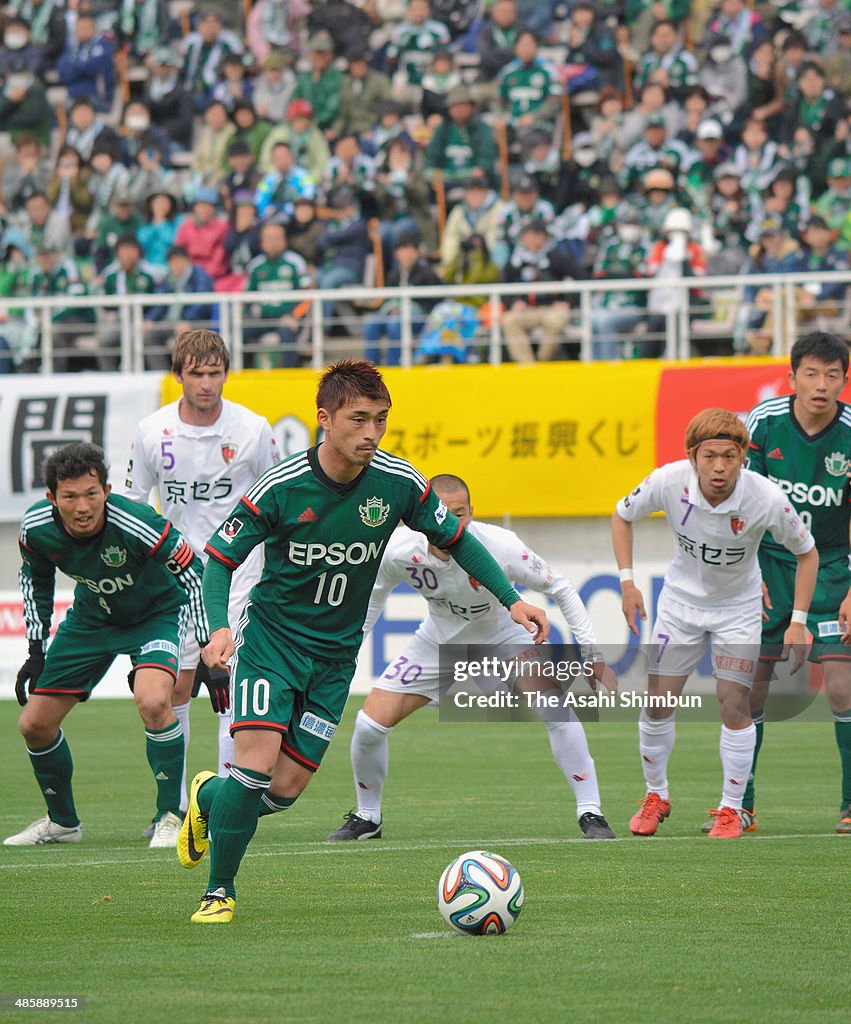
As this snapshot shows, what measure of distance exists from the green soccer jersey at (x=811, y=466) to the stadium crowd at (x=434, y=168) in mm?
8394

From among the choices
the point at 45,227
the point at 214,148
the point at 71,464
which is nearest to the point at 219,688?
the point at 71,464

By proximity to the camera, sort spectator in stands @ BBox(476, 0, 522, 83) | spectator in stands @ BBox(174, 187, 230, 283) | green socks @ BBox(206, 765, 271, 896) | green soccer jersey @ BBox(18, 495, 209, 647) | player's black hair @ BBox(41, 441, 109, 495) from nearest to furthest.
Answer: green socks @ BBox(206, 765, 271, 896), player's black hair @ BBox(41, 441, 109, 495), green soccer jersey @ BBox(18, 495, 209, 647), spectator in stands @ BBox(174, 187, 230, 283), spectator in stands @ BBox(476, 0, 522, 83)

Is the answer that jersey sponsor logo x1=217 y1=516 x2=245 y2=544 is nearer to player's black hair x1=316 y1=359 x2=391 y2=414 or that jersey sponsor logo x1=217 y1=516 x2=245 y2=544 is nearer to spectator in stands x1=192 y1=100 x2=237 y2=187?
player's black hair x1=316 y1=359 x2=391 y2=414

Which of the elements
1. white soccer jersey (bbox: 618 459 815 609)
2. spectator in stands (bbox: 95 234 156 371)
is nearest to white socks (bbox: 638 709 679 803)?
white soccer jersey (bbox: 618 459 815 609)

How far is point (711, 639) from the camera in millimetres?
8953

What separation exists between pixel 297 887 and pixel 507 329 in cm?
1181

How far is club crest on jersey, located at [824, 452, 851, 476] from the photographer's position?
30.0ft

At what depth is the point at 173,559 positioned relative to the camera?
27.0 feet

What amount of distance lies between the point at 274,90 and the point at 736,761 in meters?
15.6

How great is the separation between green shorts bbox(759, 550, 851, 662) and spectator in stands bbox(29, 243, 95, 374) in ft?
40.2

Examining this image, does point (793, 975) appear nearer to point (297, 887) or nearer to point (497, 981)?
point (497, 981)

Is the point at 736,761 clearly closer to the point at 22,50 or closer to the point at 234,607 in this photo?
the point at 234,607

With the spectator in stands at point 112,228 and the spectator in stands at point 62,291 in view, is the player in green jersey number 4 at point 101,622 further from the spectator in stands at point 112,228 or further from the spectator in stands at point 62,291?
the spectator in stands at point 112,228

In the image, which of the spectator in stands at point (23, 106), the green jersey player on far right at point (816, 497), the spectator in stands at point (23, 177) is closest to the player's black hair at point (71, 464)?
the green jersey player on far right at point (816, 497)
